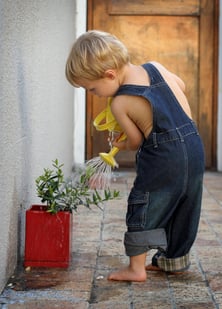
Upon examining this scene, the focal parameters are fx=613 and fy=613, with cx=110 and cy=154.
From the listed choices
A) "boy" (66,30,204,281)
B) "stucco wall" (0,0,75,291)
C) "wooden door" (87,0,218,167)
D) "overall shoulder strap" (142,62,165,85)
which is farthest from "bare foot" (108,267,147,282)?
"wooden door" (87,0,218,167)

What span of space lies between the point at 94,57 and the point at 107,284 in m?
0.86

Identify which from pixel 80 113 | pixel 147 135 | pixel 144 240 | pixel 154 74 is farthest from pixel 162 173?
pixel 80 113

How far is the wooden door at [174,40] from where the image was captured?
5.93 m

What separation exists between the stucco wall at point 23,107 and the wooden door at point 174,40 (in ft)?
6.95

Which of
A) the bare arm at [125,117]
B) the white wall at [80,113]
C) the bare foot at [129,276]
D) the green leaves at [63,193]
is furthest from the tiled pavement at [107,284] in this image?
the white wall at [80,113]

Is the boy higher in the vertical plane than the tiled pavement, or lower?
higher

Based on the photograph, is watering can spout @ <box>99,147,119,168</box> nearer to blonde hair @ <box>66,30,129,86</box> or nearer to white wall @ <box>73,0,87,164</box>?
blonde hair @ <box>66,30,129,86</box>

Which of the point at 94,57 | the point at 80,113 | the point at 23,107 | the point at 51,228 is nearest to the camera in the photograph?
the point at 94,57

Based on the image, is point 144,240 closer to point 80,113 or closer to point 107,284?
point 107,284

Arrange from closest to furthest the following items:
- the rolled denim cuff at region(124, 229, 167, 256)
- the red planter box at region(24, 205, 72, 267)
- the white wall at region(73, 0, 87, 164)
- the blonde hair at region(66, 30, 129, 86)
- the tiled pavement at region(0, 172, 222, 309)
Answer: the tiled pavement at region(0, 172, 222, 309) → the blonde hair at region(66, 30, 129, 86) → the rolled denim cuff at region(124, 229, 167, 256) → the red planter box at region(24, 205, 72, 267) → the white wall at region(73, 0, 87, 164)

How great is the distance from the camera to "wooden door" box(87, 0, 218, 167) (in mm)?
5934

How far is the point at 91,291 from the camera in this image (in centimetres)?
225

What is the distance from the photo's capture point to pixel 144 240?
7.68ft

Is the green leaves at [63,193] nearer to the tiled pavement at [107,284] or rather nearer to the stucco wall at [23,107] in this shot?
the stucco wall at [23,107]
